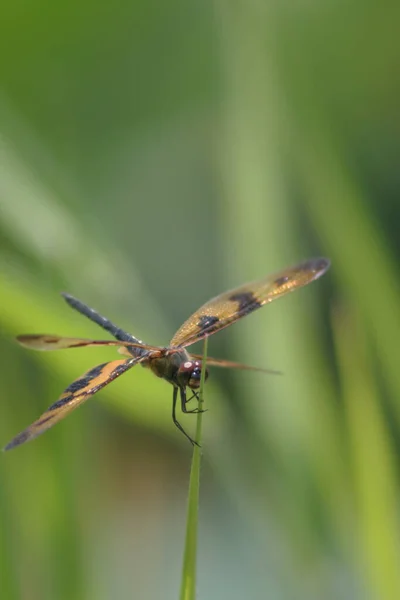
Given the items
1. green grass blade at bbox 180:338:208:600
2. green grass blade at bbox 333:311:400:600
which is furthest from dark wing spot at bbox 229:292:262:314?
green grass blade at bbox 180:338:208:600

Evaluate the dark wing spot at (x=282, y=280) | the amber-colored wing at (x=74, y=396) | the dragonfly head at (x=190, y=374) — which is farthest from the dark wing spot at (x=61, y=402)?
the dark wing spot at (x=282, y=280)

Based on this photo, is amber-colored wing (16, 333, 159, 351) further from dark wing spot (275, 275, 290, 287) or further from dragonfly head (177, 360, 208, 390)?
dark wing spot (275, 275, 290, 287)

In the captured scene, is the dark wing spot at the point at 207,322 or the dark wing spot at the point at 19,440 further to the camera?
the dark wing spot at the point at 207,322

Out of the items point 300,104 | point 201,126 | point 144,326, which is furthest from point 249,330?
point 201,126

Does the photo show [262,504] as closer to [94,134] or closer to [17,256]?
[17,256]

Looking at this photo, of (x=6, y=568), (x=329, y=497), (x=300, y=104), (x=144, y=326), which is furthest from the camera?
(x=300, y=104)

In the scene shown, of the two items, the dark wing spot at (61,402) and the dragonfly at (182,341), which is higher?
the dragonfly at (182,341)

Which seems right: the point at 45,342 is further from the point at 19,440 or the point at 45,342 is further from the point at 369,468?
the point at 369,468

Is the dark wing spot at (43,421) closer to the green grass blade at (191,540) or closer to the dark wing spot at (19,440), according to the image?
the dark wing spot at (19,440)

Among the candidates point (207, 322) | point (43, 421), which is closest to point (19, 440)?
point (43, 421)
